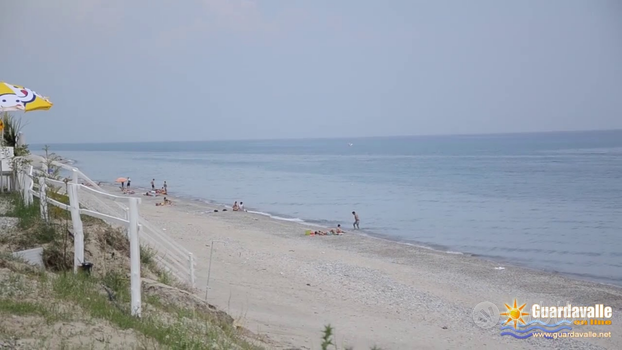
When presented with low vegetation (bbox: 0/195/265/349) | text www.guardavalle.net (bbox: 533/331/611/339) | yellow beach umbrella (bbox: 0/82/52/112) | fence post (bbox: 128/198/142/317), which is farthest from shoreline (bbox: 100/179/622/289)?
fence post (bbox: 128/198/142/317)

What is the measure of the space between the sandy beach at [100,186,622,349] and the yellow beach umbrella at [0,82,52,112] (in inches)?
198

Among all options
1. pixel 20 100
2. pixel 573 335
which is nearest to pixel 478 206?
pixel 573 335

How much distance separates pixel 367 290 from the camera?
47.4 feet

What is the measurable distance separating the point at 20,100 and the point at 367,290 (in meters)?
8.97

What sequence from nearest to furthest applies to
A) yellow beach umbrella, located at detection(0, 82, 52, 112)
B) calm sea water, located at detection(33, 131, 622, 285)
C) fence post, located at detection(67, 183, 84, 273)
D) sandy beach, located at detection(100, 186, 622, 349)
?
1. fence post, located at detection(67, 183, 84, 273)
2. sandy beach, located at detection(100, 186, 622, 349)
3. yellow beach umbrella, located at detection(0, 82, 52, 112)
4. calm sea water, located at detection(33, 131, 622, 285)

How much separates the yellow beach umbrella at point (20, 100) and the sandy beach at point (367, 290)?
5032 mm

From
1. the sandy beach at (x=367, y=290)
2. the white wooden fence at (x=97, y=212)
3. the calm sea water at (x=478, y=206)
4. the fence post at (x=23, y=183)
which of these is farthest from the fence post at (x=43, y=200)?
the calm sea water at (x=478, y=206)

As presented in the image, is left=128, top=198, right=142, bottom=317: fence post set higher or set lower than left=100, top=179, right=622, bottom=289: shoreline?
higher

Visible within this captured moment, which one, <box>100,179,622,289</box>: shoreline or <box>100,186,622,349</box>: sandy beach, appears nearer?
<box>100,186,622,349</box>: sandy beach

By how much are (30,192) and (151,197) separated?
113 ft

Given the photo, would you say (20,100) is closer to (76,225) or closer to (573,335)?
(76,225)

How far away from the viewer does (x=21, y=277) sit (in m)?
5.58

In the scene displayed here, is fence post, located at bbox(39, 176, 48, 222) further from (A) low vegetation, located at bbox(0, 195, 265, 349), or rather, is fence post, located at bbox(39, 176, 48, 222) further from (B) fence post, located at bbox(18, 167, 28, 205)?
(B) fence post, located at bbox(18, 167, 28, 205)

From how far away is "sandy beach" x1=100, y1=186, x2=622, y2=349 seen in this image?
1020 centimetres
